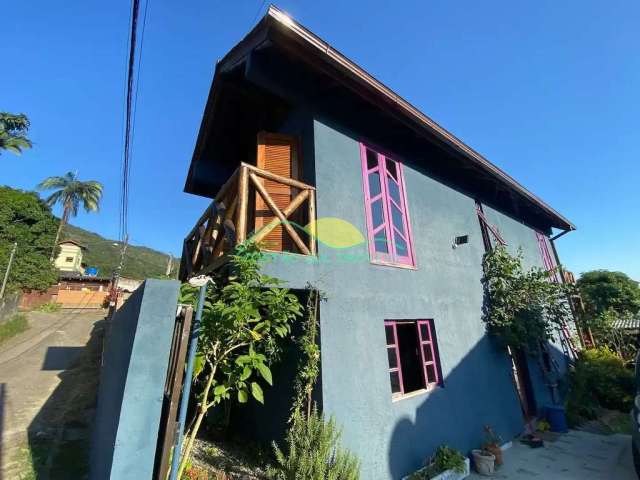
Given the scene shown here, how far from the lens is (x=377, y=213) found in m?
5.59

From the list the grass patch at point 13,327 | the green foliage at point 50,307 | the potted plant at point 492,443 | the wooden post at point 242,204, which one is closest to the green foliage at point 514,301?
the potted plant at point 492,443

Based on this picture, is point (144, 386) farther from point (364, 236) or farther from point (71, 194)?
point (71, 194)

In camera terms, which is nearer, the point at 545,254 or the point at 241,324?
the point at 241,324

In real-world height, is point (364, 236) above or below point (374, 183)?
below

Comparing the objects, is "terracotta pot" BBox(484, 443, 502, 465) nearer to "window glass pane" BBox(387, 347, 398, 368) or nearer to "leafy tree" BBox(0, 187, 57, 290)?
"window glass pane" BBox(387, 347, 398, 368)

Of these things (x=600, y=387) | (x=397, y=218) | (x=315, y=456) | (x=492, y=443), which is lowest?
(x=492, y=443)

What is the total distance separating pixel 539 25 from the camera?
6.05 metres

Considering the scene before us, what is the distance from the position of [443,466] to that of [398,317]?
7.08ft

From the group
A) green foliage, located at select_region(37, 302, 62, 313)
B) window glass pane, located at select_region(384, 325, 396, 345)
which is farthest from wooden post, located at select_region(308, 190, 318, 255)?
green foliage, located at select_region(37, 302, 62, 313)

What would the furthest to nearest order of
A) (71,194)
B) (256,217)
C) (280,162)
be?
1. (71,194)
2. (280,162)
3. (256,217)

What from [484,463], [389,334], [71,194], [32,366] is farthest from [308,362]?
[71,194]

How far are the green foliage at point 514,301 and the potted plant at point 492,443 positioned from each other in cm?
190

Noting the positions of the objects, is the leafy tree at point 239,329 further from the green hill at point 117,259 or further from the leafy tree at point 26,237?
the green hill at point 117,259

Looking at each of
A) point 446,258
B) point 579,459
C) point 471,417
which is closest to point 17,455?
point 471,417
